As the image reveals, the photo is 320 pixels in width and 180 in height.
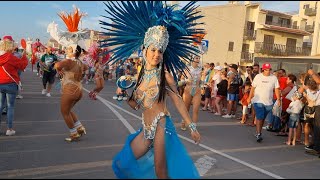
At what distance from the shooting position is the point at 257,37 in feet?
153

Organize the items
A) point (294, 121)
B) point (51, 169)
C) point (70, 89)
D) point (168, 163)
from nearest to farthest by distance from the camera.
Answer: point (168, 163) → point (51, 169) → point (70, 89) → point (294, 121)

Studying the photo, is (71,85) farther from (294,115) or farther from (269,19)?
(269,19)

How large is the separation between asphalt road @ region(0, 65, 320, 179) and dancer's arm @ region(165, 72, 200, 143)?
281mm

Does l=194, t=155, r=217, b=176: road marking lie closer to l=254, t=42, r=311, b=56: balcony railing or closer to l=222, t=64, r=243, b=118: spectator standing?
l=222, t=64, r=243, b=118: spectator standing

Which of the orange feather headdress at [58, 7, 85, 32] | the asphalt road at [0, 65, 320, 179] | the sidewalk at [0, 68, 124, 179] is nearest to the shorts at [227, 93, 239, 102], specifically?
the asphalt road at [0, 65, 320, 179]

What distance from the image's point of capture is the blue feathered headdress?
13.0ft

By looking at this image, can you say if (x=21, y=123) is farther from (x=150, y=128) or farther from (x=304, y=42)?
(x=304, y=42)

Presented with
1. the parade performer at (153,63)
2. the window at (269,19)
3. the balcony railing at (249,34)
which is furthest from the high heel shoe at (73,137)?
the window at (269,19)

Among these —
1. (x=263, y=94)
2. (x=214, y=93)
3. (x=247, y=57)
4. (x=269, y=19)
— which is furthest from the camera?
(x=269, y=19)

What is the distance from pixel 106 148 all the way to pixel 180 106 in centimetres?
306

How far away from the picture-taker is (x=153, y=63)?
12.8ft

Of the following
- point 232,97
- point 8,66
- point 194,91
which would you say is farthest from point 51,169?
point 232,97

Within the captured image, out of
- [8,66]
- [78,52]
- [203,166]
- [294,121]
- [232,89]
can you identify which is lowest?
[294,121]

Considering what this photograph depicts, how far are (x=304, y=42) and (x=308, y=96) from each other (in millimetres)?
47974
